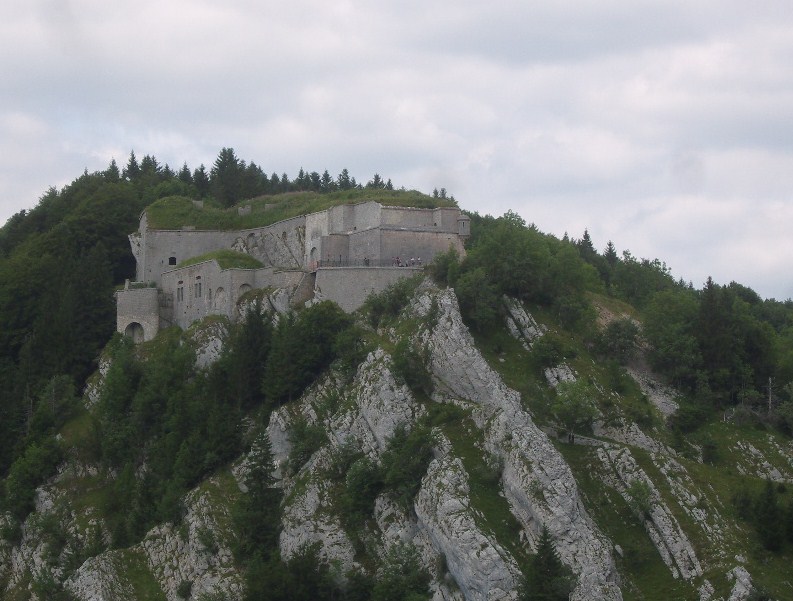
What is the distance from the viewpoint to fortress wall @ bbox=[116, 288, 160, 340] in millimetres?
85625

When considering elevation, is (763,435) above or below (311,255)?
below

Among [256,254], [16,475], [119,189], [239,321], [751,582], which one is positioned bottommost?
[751,582]

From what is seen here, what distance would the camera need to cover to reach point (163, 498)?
233ft

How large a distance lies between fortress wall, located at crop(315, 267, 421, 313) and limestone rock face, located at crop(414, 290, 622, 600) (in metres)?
8.19

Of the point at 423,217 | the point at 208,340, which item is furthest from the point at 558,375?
the point at 208,340

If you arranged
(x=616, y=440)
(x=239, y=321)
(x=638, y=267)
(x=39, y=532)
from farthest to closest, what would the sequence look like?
(x=638, y=267) < (x=239, y=321) < (x=39, y=532) < (x=616, y=440)

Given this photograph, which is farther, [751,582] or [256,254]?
[256,254]

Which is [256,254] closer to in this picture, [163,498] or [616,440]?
[163,498]

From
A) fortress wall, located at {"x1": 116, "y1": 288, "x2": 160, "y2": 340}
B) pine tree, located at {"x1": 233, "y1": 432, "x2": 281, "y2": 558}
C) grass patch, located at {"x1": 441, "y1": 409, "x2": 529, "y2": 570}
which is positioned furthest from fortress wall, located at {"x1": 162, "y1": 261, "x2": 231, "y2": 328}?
grass patch, located at {"x1": 441, "y1": 409, "x2": 529, "y2": 570}

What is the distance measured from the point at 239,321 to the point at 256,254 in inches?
442

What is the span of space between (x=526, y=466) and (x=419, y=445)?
5372 mm

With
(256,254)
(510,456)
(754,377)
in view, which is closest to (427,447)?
(510,456)

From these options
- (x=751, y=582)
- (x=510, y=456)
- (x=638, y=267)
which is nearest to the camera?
(x=751, y=582)

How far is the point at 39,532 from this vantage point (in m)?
73.7
